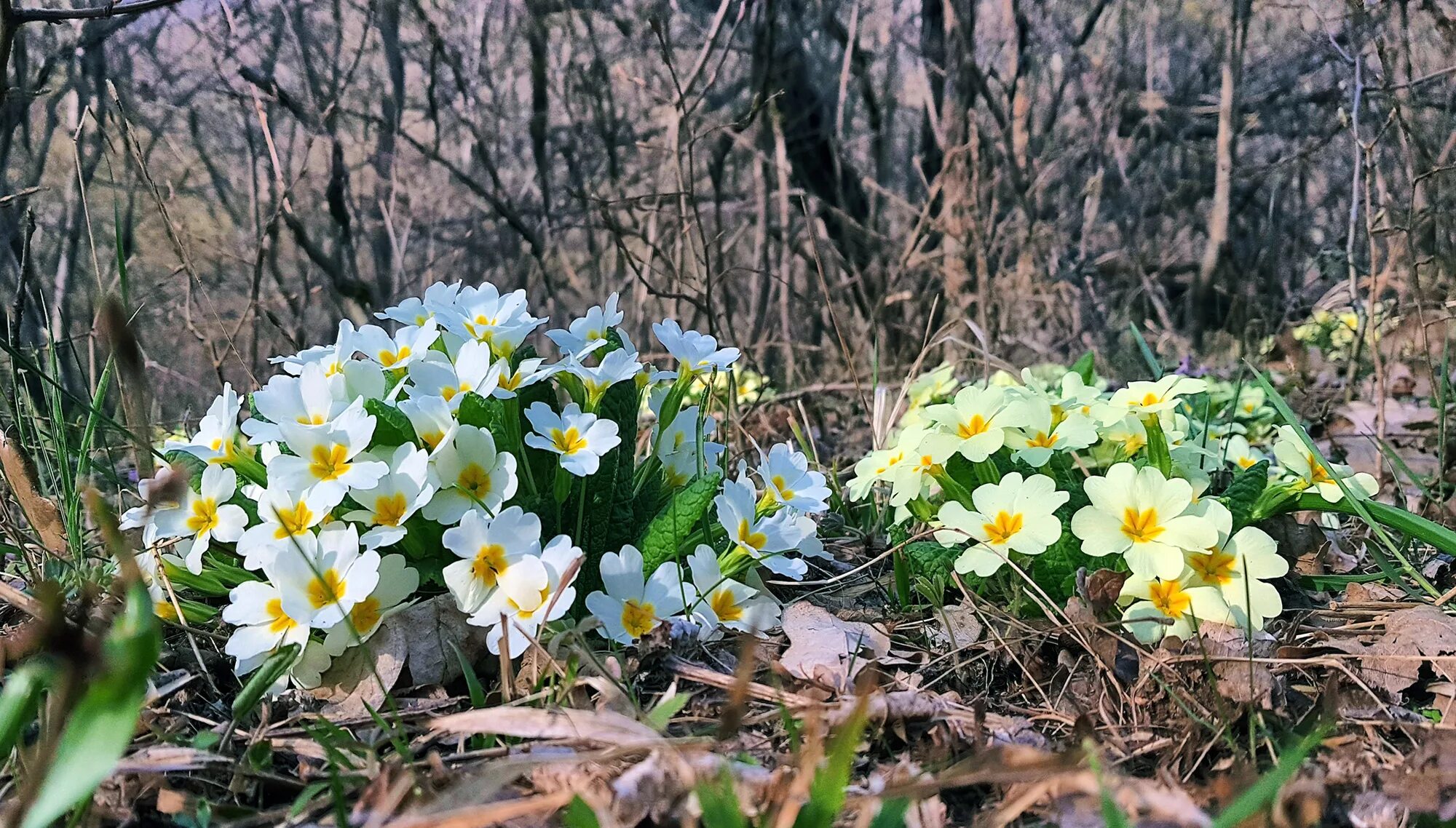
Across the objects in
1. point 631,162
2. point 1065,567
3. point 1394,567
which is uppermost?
point 631,162

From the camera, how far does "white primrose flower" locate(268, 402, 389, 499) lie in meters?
1.24

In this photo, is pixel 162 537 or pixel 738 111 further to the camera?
pixel 738 111

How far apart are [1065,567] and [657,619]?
671 millimetres

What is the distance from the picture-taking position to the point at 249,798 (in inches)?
40.6

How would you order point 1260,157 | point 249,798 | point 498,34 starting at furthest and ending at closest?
point 1260,157, point 498,34, point 249,798

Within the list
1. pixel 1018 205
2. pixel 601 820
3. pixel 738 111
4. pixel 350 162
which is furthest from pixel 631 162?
pixel 601 820

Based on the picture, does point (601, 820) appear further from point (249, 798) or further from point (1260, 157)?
point (1260, 157)

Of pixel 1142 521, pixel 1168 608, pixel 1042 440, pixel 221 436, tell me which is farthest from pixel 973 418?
pixel 221 436

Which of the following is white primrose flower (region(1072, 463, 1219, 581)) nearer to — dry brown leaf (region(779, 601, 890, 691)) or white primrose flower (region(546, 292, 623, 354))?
dry brown leaf (region(779, 601, 890, 691))

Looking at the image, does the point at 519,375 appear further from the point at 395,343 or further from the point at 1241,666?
the point at 1241,666

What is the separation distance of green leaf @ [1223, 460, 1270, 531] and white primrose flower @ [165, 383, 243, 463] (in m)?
1.60

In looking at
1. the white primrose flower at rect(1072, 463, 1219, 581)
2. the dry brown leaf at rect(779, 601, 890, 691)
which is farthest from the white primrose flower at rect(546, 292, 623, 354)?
the white primrose flower at rect(1072, 463, 1219, 581)

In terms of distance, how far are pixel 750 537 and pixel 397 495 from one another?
52cm

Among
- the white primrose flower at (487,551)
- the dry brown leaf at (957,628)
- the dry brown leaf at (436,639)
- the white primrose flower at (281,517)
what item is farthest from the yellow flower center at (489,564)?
the dry brown leaf at (957,628)
